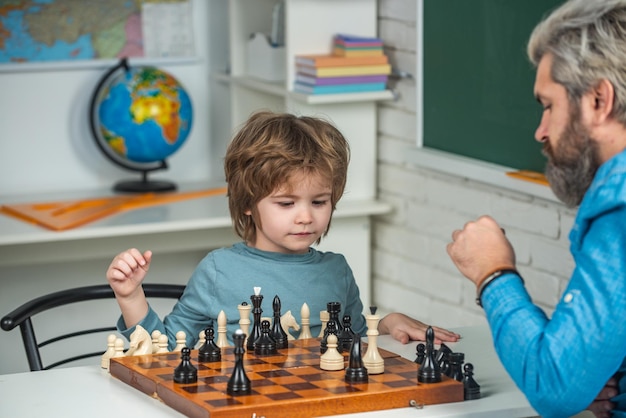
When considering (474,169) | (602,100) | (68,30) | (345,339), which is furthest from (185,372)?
(68,30)

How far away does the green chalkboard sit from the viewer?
3146mm

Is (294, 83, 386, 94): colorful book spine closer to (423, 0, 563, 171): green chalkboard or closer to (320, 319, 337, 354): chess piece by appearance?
(423, 0, 563, 171): green chalkboard

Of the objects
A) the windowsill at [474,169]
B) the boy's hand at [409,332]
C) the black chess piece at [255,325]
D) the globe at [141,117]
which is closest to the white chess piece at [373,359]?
the black chess piece at [255,325]

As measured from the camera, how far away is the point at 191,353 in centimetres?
190

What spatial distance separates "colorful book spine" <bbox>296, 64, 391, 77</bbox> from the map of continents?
83 cm

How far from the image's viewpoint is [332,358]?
5.88ft

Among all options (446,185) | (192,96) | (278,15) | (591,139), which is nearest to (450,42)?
(446,185)

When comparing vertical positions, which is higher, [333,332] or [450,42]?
[450,42]

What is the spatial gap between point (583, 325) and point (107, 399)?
0.74 m

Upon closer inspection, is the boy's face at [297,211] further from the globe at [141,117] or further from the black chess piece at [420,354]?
the globe at [141,117]

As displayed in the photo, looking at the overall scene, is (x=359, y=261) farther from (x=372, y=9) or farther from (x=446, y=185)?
(x=372, y=9)

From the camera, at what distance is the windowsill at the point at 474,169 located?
3.06 meters

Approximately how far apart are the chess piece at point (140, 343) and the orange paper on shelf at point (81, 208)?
5.40 ft

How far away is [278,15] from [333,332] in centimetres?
226
